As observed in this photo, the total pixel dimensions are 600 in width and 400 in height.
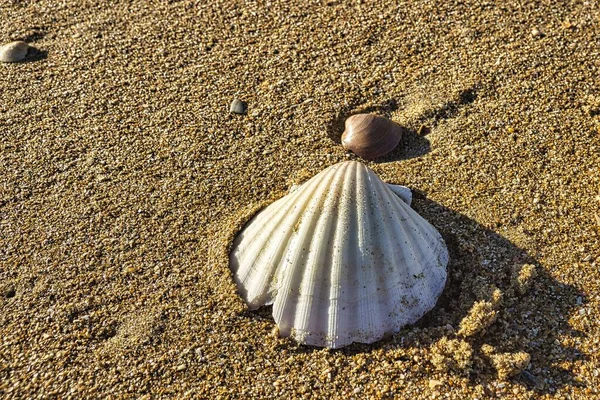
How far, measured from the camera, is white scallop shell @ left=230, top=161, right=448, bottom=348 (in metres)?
2.62

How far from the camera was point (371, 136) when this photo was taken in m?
3.43

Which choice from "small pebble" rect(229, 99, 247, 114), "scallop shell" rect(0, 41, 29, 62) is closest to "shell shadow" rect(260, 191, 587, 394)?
"small pebble" rect(229, 99, 247, 114)

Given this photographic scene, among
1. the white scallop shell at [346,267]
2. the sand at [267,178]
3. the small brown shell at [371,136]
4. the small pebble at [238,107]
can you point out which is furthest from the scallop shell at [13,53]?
the white scallop shell at [346,267]

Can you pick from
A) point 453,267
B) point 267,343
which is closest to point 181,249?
point 267,343

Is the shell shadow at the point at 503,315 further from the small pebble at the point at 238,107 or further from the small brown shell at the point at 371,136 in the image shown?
the small pebble at the point at 238,107

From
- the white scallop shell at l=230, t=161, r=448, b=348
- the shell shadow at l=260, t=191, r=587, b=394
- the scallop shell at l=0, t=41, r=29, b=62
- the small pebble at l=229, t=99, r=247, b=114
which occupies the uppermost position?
the scallop shell at l=0, t=41, r=29, b=62

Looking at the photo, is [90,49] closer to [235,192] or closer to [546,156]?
[235,192]

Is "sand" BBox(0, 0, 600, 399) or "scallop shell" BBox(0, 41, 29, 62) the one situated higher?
"scallop shell" BBox(0, 41, 29, 62)

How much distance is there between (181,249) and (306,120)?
1.14m

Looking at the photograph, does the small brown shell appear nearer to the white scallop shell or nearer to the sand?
the sand

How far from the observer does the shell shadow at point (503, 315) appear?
2.58m

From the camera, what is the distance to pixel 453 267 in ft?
9.49

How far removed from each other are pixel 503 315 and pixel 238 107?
6.54 ft

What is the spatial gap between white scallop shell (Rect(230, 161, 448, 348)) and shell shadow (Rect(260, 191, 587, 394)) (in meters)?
0.07
